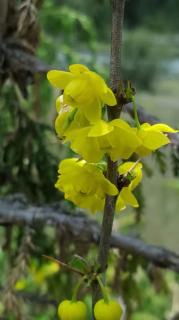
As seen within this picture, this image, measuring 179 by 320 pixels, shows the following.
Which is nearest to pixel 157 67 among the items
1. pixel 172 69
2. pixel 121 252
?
pixel 172 69

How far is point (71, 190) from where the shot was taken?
0.75 meters

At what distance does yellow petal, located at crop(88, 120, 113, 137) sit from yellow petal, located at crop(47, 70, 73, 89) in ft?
0.20

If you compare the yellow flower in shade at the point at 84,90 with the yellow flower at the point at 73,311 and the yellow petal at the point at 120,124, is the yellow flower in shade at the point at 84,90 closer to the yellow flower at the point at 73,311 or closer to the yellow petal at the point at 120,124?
the yellow petal at the point at 120,124

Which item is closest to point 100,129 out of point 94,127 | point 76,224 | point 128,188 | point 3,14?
point 94,127

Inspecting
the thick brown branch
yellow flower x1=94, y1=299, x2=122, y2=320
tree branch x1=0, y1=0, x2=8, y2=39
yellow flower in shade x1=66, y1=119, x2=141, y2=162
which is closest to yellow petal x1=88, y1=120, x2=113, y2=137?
yellow flower in shade x1=66, y1=119, x2=141, y2=162

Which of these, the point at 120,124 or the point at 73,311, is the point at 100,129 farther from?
the point at 73,311

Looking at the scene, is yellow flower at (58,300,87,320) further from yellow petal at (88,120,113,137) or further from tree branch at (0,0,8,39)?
tree branch at (0,0,8,39)

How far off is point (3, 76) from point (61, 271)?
52cm

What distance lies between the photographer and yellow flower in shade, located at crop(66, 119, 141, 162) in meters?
0.67

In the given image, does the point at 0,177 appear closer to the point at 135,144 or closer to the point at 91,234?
the point at 91,234

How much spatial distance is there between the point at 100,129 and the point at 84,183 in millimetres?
93

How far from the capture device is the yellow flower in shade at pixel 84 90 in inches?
26.3

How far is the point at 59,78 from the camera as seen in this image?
2.24ft

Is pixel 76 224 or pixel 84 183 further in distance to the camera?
pixel 76 224
